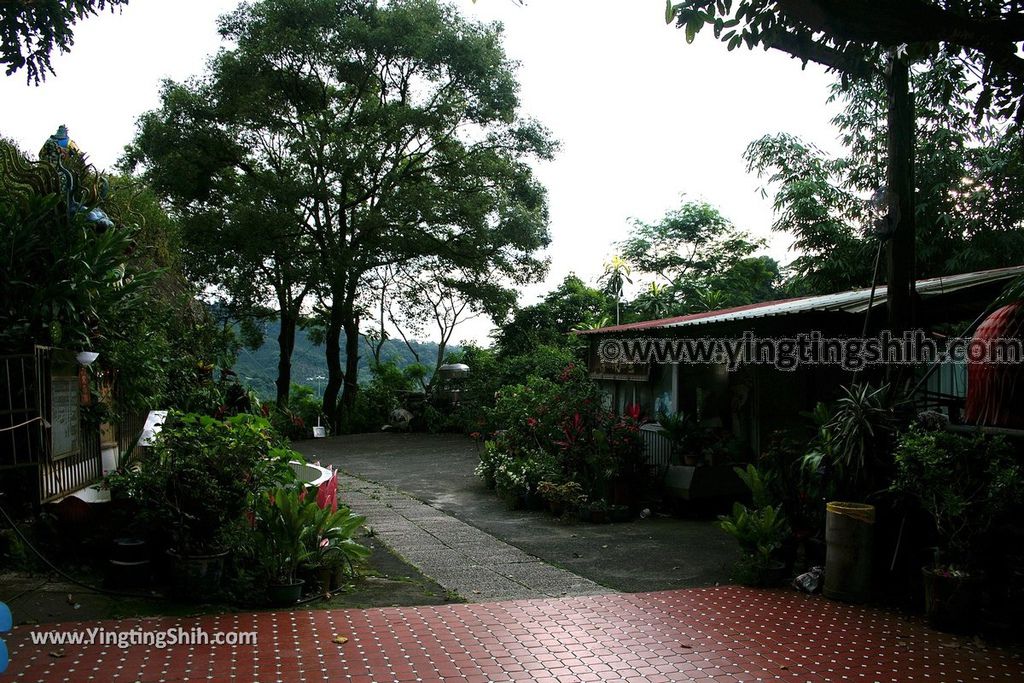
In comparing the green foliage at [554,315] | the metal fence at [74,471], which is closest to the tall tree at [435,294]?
the green foliage at [554,315]

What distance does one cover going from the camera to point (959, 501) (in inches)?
225

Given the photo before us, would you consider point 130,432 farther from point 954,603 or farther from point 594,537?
Answer: point 954,603

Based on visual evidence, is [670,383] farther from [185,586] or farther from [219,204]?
[219,204]

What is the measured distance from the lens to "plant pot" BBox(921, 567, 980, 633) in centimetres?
572

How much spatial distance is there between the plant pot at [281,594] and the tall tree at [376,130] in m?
17.9

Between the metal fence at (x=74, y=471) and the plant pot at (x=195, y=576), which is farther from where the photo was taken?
the metal fence at (x=74, y=471)

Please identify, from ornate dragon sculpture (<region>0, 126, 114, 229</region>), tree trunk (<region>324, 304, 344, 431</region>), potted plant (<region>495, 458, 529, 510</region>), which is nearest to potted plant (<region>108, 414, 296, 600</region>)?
ornate dragon sculpture (<region>0, 126, 114, 229</region>)

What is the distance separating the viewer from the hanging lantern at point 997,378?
6109mm

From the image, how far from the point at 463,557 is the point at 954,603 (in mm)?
4410

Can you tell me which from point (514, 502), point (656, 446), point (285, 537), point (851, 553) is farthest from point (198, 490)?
point (656, 446)

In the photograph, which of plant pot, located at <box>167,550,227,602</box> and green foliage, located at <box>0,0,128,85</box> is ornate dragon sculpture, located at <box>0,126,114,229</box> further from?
plant pot, located at <box>167,550,227,602</box>

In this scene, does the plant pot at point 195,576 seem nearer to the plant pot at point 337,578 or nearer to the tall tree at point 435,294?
the plant pot at point 337,578

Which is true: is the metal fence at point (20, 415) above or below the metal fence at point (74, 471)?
above

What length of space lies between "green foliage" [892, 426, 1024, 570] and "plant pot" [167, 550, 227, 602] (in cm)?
526
